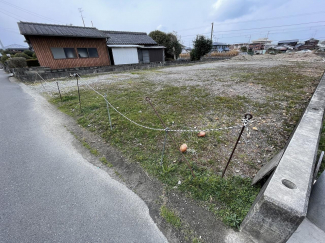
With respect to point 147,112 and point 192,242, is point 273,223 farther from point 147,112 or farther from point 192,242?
point 147,112

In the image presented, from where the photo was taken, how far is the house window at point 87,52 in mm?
13379

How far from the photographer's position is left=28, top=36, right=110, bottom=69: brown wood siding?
11.4 metres

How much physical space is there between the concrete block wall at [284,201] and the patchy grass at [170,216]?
65cm

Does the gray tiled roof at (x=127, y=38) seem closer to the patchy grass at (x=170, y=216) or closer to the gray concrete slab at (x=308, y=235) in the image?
the patchy grass at (x=170, y=216)

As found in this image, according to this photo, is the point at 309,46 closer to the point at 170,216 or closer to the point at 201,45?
the point at 201,45

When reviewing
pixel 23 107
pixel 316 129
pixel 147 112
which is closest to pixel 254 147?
pixel 316 129

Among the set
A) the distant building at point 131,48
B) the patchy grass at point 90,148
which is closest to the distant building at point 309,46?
the distant building at point 131,48

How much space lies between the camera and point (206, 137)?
2.89 metres

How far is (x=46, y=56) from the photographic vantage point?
11742 mm

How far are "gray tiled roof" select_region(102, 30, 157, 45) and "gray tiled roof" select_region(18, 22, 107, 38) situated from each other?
212 centimetres

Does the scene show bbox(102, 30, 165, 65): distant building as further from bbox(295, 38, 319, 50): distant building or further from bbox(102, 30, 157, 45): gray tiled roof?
bbox(295, 38, 319, 50): distant building

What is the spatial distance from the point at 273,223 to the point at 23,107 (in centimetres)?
712

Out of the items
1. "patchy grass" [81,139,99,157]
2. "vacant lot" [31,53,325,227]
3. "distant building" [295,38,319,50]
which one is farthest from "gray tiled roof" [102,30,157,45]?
"distant building" [295,38,319,50]

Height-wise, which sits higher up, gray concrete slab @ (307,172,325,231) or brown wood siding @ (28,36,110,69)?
brown wood siding @ (28,36,110,69)
